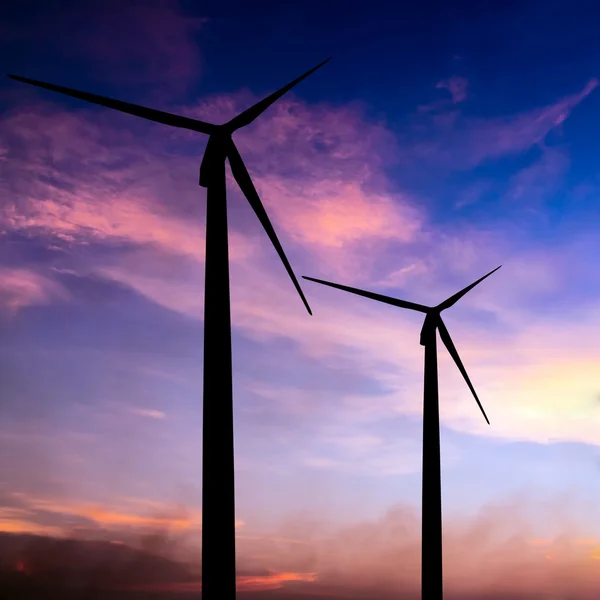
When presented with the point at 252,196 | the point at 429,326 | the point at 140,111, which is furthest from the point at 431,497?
the point at 140,111

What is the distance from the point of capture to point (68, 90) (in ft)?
122

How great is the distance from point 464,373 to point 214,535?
3694 centimetres

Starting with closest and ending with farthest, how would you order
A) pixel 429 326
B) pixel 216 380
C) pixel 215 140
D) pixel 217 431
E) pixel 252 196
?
pixel 217 431, pixel 216 380, pixel 215 140, pixel 252 196, pixel 429 326

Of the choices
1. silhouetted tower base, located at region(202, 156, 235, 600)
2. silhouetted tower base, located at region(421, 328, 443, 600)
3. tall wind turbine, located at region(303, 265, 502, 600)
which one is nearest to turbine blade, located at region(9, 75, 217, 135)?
silhouetted tower base, located at region(202, 156, 235, 600)

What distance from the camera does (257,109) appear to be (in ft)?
132

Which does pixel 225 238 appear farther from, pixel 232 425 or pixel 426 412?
pixel 426 412

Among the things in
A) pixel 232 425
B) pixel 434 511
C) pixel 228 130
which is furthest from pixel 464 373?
pixel 232 425

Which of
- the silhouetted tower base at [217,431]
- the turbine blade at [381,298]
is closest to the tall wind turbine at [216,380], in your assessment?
the silhouetted tower base at [217,431]

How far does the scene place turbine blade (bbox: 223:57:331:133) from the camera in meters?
38.4

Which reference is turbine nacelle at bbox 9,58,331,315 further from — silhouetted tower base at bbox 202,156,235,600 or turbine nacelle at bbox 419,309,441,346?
turbine nacelle at bbox 419,309,441,346

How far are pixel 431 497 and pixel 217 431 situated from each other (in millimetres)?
26296

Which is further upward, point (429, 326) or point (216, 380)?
point (429, 326)

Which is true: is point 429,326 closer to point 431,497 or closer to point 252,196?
point 431,497

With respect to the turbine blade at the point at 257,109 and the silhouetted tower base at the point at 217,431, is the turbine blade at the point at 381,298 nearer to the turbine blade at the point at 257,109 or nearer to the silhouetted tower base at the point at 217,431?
the turbine blade at the point at 257,109
